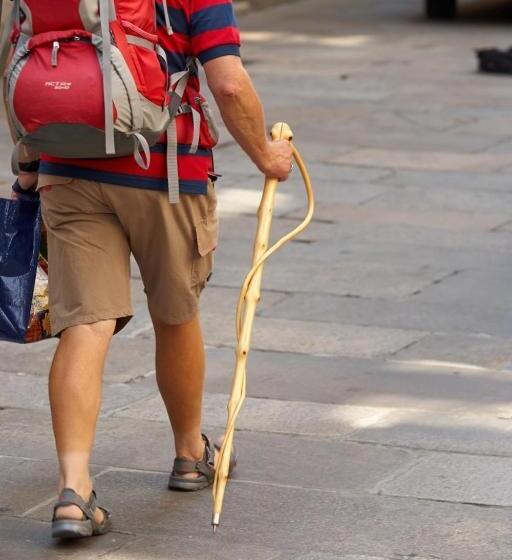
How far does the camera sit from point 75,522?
12.9 ft

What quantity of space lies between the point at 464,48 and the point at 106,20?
1286 centimetres

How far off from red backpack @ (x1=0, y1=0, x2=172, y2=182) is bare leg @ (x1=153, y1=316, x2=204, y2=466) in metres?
0.61

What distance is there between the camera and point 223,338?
6211 millimetres

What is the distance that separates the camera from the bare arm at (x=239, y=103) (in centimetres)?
396

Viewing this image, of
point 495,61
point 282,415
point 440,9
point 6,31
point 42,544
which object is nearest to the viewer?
point 42,544

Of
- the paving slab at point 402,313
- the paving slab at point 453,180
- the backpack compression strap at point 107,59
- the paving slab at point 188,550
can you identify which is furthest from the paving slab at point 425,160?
the backpack compression strap at point 107,59

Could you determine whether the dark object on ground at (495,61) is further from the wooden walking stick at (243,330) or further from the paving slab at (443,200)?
the wooden walking stick at (243,330)

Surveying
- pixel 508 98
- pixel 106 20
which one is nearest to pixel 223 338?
pixel 106 20

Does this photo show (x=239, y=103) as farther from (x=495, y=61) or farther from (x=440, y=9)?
(x=440, y=9)

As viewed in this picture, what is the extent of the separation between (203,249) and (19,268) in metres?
0.54

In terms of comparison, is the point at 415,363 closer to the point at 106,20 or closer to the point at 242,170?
the point at 106,20

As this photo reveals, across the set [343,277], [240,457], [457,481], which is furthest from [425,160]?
[457,481]

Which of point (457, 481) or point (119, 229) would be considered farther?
point (457, 481)

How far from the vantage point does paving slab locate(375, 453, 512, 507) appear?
4.36 metres
